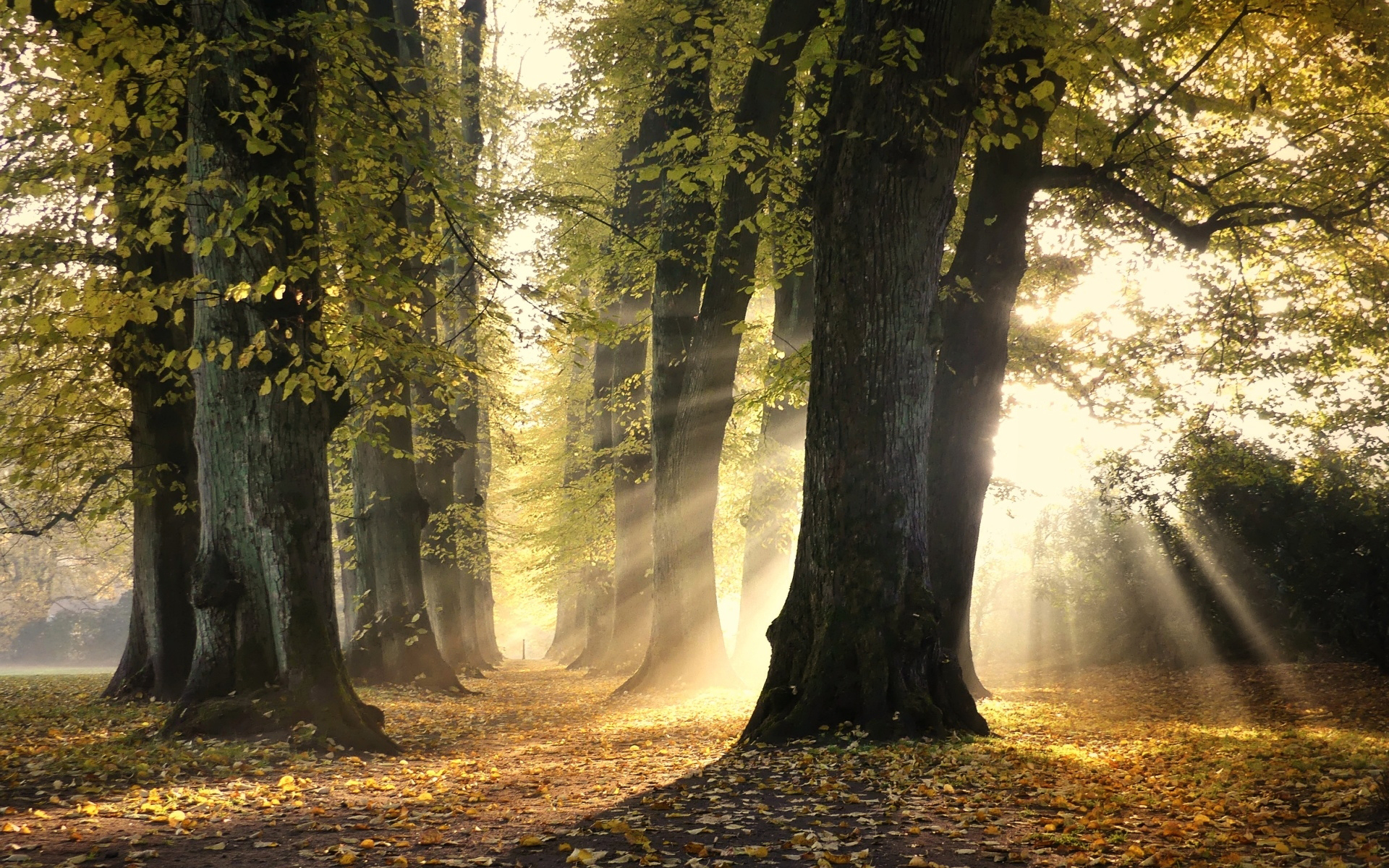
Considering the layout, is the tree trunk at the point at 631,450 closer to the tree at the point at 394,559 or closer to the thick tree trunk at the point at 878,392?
the tree at the point at 394,559

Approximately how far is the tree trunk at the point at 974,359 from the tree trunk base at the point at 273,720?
19.2ft

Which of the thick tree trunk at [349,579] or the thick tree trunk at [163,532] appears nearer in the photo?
the thick tree trunk at [163,532]

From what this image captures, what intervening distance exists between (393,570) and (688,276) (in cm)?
618

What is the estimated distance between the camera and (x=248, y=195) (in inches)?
247

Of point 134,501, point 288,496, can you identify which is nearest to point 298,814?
point 288,496

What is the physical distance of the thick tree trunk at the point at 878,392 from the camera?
7.07 metres

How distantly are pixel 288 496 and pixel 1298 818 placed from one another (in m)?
6.77

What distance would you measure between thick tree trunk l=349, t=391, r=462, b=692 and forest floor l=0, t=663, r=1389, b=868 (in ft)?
15.2

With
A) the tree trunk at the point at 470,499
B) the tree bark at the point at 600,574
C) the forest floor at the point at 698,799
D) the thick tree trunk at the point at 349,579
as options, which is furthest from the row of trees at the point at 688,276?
the tree bark at the point at 600,574

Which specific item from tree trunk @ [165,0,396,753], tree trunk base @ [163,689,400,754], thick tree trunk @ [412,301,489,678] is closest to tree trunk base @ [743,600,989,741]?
tree trunk base @ [163,689,400,754]

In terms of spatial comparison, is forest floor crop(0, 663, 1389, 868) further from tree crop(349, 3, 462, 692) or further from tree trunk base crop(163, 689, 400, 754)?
tree crop(349, 3, 462, 692)

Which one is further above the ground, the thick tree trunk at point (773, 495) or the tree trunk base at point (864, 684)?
the thick tree trunk at point (773, 495)

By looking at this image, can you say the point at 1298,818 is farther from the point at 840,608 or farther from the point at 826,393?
the point at 826,393

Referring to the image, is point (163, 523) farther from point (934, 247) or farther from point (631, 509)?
point (934, 247)
